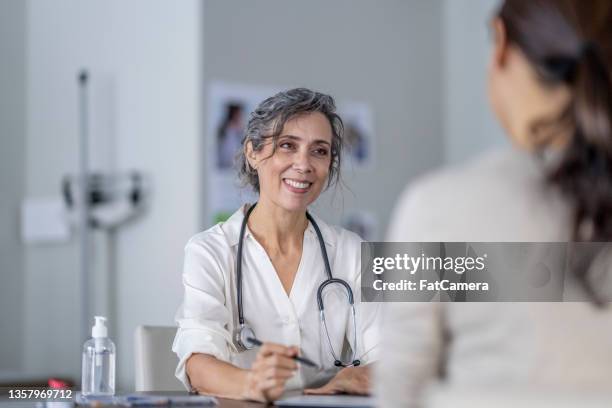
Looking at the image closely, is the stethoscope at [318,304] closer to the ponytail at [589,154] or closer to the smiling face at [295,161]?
the smiling face at [295,161]

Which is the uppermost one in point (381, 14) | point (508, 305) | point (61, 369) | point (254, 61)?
point (381, 14)

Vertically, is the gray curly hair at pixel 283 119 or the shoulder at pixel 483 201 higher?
the gray curly hair at pixel 283 119

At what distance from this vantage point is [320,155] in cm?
203

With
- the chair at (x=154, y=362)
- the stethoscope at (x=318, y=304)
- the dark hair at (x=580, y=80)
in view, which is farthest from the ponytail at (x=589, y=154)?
the chair at (x=154, y=362)

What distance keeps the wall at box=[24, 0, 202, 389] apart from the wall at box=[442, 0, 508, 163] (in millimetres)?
1513

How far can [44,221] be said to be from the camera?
4.49 metres

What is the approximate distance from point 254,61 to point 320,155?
2.24 metres

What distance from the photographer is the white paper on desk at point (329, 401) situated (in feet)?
4.57

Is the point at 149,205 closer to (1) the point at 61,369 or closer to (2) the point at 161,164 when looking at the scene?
(2) the point at 161,164

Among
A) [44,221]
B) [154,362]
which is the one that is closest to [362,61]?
[44,221]

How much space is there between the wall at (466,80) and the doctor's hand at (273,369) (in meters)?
3.35

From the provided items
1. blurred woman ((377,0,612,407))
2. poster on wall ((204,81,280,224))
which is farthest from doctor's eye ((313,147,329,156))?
poster on wall ((204,81,280,224))

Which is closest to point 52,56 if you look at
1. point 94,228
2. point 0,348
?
point 94,228

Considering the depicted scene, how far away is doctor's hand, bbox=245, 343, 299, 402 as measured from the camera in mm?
1462
